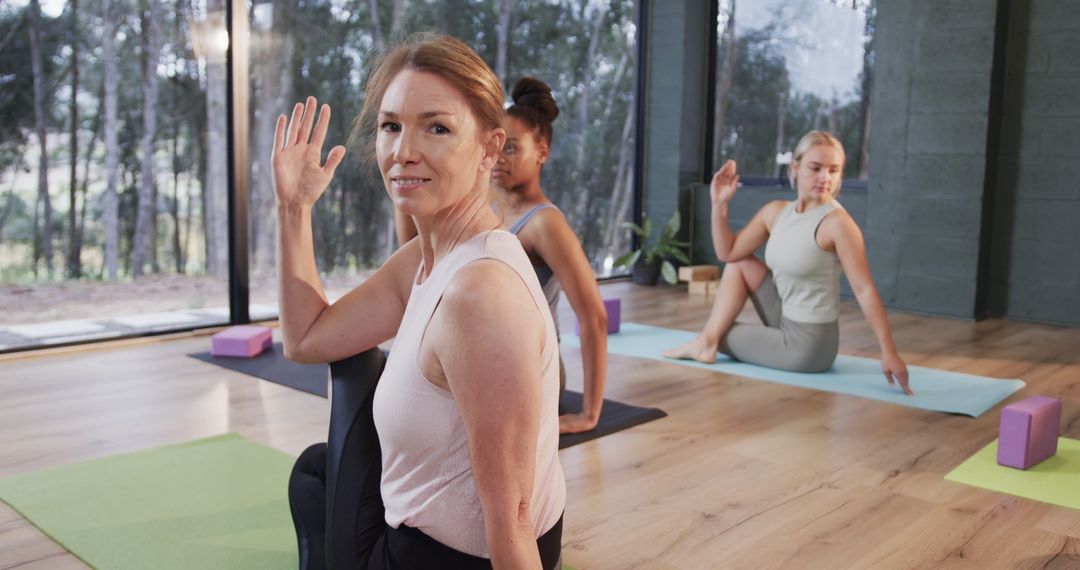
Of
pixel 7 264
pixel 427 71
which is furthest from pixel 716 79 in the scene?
pixel 427 71

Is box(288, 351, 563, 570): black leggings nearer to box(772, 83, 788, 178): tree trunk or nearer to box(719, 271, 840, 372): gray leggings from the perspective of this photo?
box(719, 271, 840, 372): gray leggings

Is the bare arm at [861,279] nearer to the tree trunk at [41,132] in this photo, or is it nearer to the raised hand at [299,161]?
the raised hand at [299,161]

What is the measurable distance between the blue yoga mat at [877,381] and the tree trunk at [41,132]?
6.98ft

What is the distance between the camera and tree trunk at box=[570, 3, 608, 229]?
579 cm

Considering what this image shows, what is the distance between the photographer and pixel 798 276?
11.0 ft

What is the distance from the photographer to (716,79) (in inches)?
243

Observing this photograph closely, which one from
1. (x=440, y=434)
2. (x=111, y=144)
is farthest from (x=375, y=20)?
(x=440, y=434)

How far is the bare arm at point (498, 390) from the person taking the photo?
3.21 ft

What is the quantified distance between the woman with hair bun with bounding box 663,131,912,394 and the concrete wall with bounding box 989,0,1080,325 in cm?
184

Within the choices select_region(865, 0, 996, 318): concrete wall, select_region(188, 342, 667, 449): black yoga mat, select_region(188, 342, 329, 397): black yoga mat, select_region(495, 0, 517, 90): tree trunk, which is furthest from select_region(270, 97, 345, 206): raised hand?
select_region(865, 0, 996, 318): concrete wall

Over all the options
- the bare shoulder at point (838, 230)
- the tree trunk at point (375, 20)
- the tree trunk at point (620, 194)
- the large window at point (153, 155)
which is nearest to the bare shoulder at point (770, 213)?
the bare shoulder at point (838, 230)

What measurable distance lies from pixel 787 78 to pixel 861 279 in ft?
9.93

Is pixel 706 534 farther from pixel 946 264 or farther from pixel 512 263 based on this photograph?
pixel 946 264

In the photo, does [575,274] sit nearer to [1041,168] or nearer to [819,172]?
[819,172]
